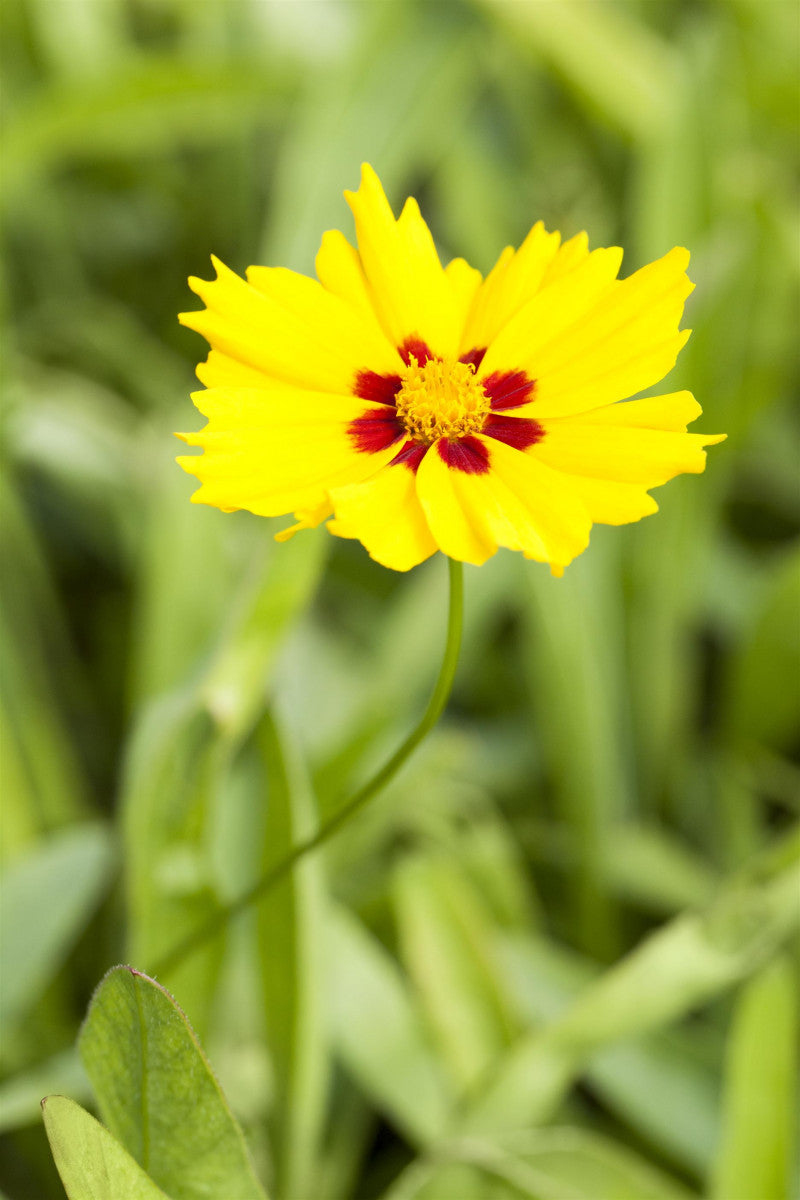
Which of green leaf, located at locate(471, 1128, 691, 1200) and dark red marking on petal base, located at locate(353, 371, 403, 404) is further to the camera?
green leaf, located at locate(471, 1128, 691, 1200)

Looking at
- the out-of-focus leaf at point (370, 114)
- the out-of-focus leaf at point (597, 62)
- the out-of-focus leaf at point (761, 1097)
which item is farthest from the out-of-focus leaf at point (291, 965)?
the out-of-focus leaf at point (597, 62)

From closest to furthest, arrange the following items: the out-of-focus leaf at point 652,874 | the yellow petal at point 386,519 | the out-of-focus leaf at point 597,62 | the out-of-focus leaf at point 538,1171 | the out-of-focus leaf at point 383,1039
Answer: the yellow petal at point 386,519 → the out-of-focus leaf at point 538,1171 → the out-of-focus leaf at point 383,1039 → the out-of-focus leaf at point 652,874 → the out-of-focus leaf at point 597,62

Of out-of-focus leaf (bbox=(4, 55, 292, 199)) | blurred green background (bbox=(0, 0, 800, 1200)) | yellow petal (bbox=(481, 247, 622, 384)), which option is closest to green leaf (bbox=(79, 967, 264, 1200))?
blurred green background (bbox=(0, 0, 800, 1200))

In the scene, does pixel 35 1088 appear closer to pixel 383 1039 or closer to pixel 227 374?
pixel 383 1039

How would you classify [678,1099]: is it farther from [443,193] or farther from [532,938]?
[443,193]

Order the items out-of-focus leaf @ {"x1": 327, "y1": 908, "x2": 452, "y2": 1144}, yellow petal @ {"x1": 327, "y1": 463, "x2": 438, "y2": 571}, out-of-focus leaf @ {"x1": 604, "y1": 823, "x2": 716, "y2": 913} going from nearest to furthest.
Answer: yellow petal @ {"x1": 327, "y1": 463, "x2": 438, "y2": 571} → out-of-focus leaf @ {"x1": 327, "y1": 908, "x2": 452, "y2": 1144} → out-of-focus leaf @ {"x1": 604, "y1": 823, "x2": 716, "y2": 913}

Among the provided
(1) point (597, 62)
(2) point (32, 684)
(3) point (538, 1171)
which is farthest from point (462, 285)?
(1) point (597, 62)

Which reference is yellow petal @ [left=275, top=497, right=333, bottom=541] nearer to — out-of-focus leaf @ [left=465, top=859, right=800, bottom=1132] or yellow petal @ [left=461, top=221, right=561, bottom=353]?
yellow petal @ [left=461, top=221, right=561, bottom=353]

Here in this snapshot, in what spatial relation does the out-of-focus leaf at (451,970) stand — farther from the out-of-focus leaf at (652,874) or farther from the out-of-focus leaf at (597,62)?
the out-of-focus leaf at (597,62)
